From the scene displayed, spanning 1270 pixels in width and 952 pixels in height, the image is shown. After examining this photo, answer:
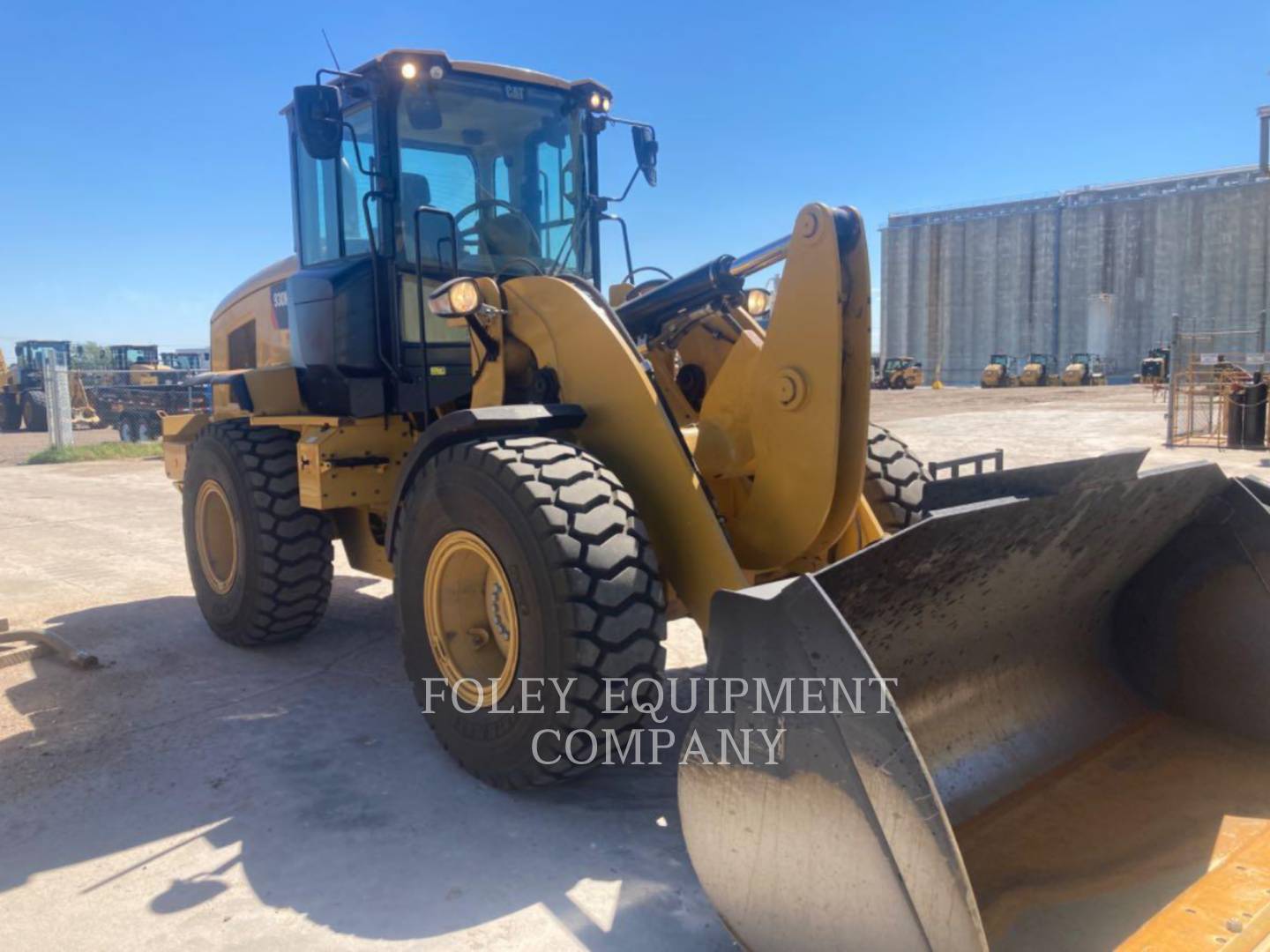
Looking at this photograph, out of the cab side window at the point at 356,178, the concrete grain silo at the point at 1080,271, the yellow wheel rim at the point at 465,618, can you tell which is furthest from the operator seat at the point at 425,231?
the concrete grain silo at the point at 1080,271

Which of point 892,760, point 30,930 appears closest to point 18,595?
point 30,930

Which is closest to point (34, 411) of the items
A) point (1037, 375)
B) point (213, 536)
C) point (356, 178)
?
point (213, 536)

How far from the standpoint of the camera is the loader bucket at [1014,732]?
204 cm

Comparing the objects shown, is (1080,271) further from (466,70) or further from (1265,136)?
(466,70)

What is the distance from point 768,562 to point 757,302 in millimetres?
1456

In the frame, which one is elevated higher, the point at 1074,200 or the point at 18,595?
the point at 1074,200

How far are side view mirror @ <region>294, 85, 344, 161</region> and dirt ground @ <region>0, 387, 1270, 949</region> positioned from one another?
8.18 ft

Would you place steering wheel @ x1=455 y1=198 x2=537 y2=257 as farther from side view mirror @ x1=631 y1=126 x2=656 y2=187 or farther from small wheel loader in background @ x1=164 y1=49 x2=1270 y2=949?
side view mirror @ x1=631 y1=126 x2=656 y2=187

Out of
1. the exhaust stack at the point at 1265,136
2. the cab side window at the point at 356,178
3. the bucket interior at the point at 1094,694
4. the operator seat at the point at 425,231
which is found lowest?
the bucket interior at the point at 1094,694

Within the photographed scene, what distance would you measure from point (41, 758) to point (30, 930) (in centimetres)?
137

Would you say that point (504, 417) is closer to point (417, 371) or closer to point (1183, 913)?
point (417, 371)

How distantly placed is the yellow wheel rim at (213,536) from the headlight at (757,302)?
3.22 meters

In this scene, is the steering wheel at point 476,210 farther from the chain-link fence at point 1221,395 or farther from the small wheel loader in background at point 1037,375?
the small wheel loader in background at point 1037,375

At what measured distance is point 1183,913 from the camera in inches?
90.0
